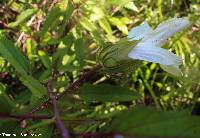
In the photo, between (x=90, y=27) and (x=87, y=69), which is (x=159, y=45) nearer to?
(x=90, y=27)

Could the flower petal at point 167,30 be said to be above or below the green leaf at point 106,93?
above

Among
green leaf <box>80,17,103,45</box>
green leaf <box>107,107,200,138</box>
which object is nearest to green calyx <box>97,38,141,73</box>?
green leaf <box>107,107,200,138</box>

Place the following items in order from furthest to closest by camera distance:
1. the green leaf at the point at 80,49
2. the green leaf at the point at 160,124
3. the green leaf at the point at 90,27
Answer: the green leaf at the point at 90,27 → the green leaf at the point at 80,49 → the green leaf at the point at 160,124

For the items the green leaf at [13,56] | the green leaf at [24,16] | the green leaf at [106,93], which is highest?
the green leaf at [24,16]

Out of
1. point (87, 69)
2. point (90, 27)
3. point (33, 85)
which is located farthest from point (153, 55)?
point (87, 69)

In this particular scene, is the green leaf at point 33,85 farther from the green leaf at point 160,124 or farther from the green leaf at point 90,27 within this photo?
the green leaf at point 90,27

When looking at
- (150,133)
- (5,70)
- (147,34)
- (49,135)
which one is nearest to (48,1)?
(5,70)

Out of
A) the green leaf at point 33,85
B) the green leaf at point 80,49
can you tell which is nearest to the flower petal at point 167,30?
the green leaf at point 33,85

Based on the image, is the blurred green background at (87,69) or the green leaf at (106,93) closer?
the blurred green background at (87,69)
